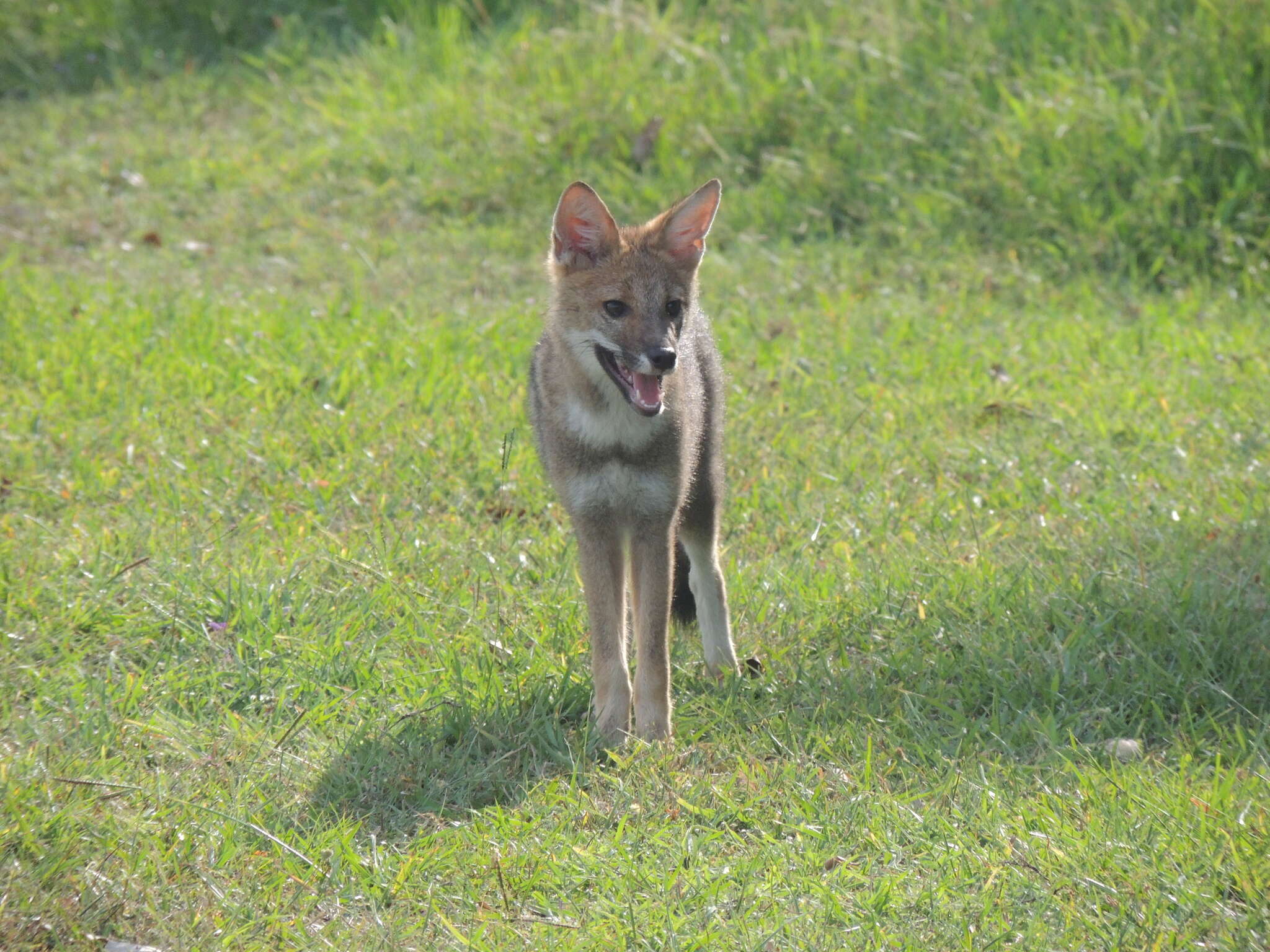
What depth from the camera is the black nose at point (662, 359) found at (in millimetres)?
3426

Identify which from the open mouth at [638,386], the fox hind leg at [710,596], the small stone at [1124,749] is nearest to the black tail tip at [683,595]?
the fox hind leg at [710,596]

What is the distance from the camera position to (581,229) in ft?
12.1

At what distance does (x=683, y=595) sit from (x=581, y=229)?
109cm

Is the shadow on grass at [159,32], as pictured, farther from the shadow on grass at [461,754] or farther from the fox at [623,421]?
the shadow on grass at [461,754]

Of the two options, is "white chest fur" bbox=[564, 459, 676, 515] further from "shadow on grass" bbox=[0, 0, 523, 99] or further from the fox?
"shadow on grass" bbox=[0, 0, 523, 99]

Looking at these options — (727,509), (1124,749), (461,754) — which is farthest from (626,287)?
(1124,749)

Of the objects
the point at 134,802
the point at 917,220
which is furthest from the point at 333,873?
the point at 917,220

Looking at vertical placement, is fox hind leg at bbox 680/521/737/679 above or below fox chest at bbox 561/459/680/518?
below

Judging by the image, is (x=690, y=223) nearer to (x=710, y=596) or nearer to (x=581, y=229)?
(x=581, y=229)

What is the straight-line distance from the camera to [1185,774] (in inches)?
127

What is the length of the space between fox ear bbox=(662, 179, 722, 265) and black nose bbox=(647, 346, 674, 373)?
42 cm

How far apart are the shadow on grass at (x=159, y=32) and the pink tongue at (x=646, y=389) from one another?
6542 mm

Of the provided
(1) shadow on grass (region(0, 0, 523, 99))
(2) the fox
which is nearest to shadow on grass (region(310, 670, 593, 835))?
(2) the fox

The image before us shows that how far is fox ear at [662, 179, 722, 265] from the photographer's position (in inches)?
146
